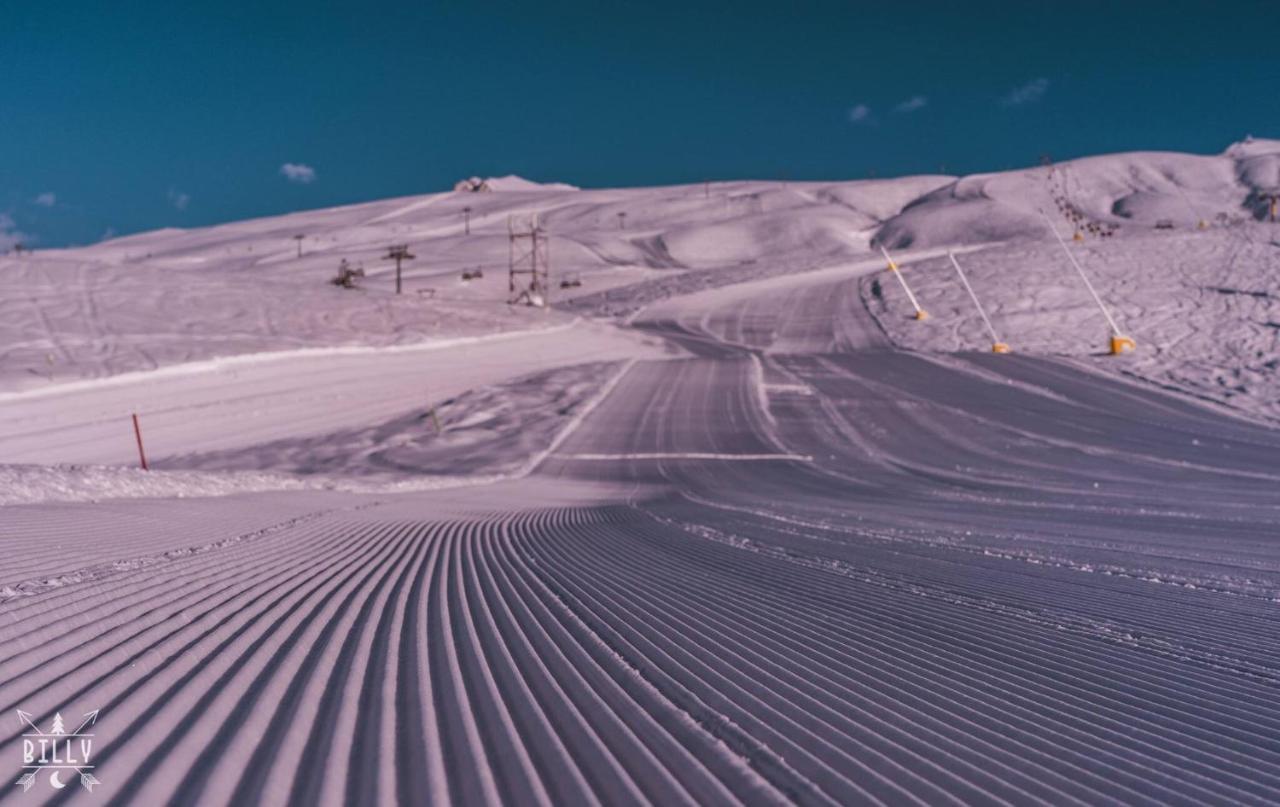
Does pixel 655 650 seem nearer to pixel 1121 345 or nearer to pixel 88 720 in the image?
pixel 88 720

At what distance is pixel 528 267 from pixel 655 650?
8599 centimetres

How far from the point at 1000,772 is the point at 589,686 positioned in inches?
74.4

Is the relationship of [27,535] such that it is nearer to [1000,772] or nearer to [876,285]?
[1000,772]

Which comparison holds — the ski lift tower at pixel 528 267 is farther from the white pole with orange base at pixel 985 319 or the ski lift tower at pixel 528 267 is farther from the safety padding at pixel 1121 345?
the safety padding at pixel 1121 345

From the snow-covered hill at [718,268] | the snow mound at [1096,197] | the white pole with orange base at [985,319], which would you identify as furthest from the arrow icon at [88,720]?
the snow mound at [1096,197]

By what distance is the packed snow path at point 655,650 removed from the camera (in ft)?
12.7

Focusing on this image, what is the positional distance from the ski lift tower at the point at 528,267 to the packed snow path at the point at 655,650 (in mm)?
54117

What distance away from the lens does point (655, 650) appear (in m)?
5.83

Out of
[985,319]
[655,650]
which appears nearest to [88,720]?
[655,650]

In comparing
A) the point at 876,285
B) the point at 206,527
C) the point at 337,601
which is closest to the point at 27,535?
the point at 206,527

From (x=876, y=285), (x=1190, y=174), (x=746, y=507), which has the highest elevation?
(x=1190, y=174)

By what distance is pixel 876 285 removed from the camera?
54875 millimetres

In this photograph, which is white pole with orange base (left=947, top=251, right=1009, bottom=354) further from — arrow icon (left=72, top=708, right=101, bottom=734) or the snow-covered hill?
arrow icon (left=72, top=708, right=101, bottom=734)

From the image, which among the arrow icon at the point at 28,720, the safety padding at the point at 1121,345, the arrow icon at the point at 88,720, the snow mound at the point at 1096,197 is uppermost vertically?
the snow mound at the point at 1096,197
